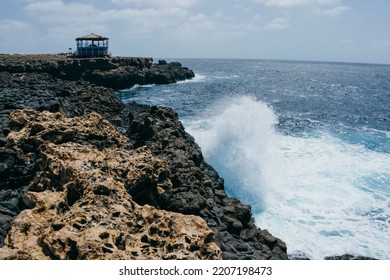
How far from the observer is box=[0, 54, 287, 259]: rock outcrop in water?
751 cm

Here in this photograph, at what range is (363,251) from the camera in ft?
46.8

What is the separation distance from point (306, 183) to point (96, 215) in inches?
615

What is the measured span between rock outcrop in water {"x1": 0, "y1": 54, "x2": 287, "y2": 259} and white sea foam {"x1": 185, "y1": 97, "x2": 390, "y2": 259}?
3616 mm

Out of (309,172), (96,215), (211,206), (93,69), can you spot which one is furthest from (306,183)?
(93,69)

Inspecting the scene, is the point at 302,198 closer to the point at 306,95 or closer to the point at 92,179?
the point at 92,179

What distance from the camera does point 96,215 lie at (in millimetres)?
8117

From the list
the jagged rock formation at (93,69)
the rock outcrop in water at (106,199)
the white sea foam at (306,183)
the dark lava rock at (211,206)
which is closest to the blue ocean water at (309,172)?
the white sea foam at (306,183)

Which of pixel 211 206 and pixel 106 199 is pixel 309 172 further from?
pixel 106 199

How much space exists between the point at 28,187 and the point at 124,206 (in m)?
4.47

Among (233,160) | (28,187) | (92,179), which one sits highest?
(92,179)

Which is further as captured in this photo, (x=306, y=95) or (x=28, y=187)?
(x=306, y=95)

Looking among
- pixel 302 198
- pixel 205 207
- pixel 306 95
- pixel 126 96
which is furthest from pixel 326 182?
pixel 306 95

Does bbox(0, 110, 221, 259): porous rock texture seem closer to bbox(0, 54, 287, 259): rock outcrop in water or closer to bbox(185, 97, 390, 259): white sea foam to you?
bbox(0, 54, 287, 259): rock outcrop in water
